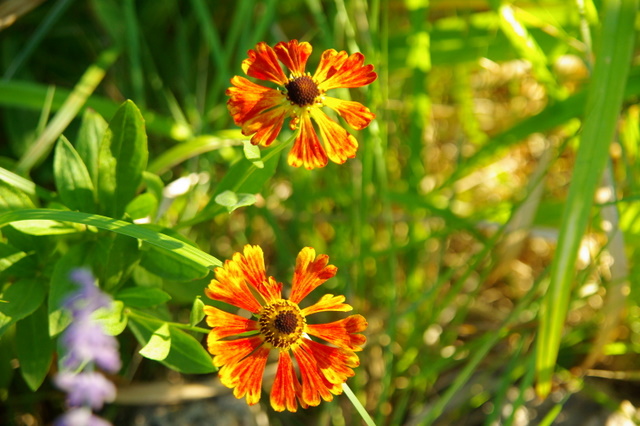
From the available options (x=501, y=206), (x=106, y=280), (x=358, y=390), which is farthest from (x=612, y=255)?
(x=106, y=280)

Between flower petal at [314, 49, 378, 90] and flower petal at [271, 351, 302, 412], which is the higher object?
flower petal at [314, 49, 378, 90]

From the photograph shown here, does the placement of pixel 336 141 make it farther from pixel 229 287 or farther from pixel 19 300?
pixel 19 300

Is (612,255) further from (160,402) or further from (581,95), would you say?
(160,402)

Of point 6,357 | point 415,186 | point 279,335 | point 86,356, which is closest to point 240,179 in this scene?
point 279,335

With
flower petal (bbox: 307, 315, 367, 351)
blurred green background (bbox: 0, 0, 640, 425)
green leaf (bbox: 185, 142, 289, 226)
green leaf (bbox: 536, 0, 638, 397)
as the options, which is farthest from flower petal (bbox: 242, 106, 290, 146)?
green leaf (bbox: 536, 0, 638, 397)

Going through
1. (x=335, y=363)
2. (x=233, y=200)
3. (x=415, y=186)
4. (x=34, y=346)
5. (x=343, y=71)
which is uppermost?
(x=343, y=71)

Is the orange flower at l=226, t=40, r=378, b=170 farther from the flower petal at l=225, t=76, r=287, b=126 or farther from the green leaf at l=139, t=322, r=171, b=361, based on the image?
the green leaf at l=139, t=322, r=171, b=361
